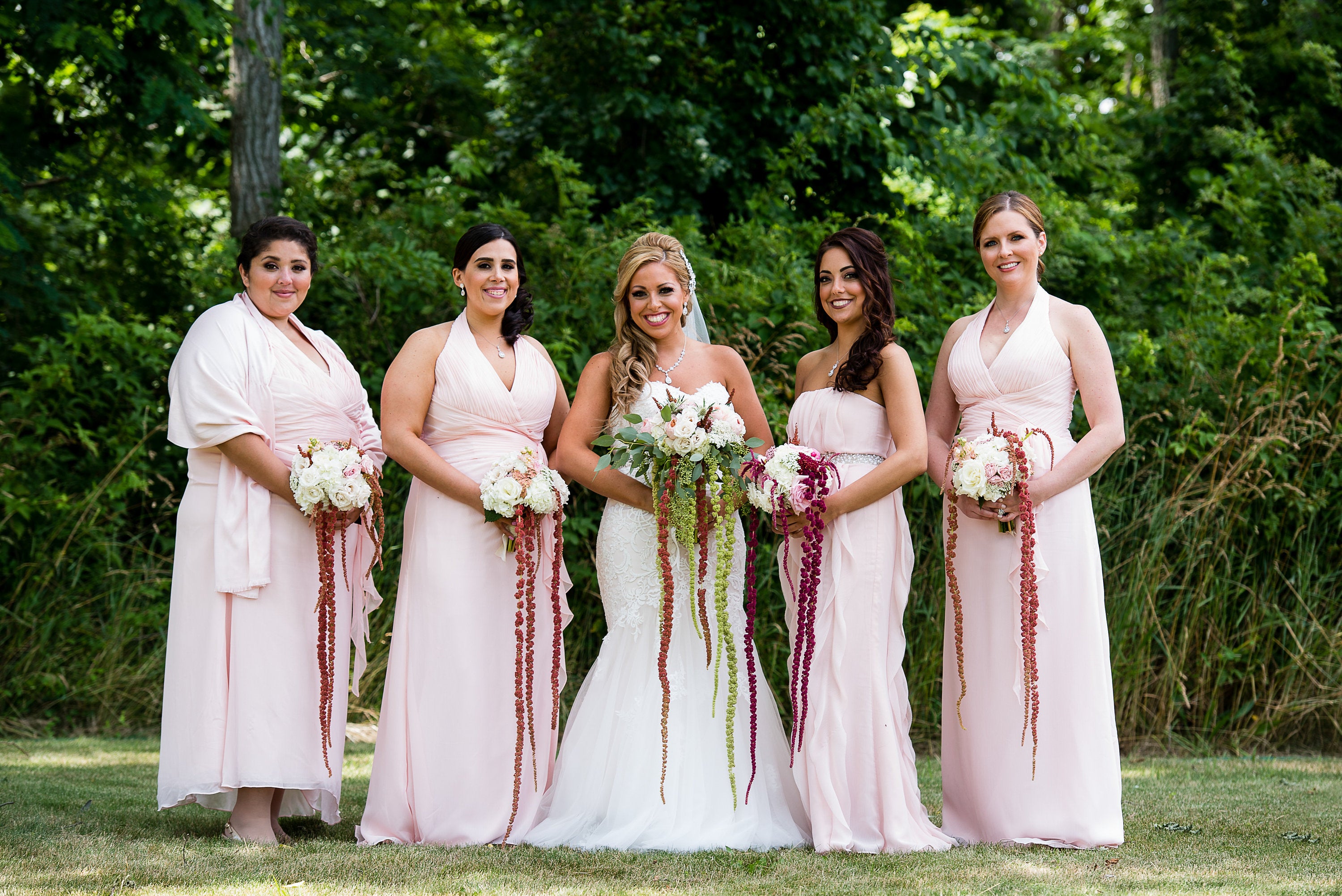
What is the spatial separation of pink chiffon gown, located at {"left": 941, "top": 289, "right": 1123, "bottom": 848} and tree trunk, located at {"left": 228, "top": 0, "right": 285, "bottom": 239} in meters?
7.19

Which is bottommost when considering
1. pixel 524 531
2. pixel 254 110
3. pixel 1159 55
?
pixel 524 531

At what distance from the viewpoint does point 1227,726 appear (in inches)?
300

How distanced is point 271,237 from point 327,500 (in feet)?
3.98

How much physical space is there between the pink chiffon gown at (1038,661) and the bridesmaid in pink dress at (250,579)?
8.49 feet

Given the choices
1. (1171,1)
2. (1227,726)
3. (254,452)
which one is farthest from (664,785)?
(1171,1)

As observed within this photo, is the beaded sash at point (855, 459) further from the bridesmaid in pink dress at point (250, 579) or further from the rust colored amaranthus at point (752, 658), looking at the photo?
the bridesmaid in pink dress at point (250, 579)

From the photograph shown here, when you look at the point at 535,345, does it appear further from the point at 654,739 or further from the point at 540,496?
the point at 654,739

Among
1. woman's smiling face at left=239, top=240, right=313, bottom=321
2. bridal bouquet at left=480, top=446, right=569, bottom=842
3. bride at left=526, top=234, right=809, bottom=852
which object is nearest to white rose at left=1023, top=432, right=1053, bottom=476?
bride at left=526, top=234, right=809, bottom=852

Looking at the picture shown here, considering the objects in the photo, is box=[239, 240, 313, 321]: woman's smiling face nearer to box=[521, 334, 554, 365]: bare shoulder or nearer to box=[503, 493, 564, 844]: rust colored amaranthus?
box=[521, 334, 554, 365]: bare shoulder

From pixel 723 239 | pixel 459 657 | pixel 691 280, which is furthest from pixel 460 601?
pixel 723 239

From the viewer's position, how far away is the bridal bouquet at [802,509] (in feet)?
15.0

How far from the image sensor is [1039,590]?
4914mm

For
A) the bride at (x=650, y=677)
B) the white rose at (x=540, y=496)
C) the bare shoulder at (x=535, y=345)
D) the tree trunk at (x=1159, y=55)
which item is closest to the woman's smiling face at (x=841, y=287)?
the bride at (x=650, y=677)

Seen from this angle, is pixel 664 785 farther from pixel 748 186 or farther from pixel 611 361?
pixel 748 186
